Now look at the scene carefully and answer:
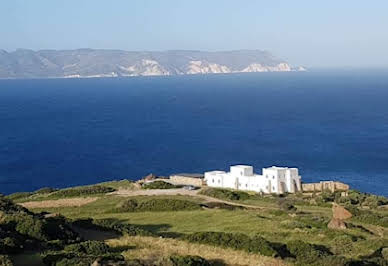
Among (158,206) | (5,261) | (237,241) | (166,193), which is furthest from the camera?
(166,193)

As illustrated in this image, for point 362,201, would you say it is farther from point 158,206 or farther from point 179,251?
point 179,251

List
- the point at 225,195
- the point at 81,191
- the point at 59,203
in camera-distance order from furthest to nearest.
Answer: the point at 81,191, the point at 225,195, the point at 59,203

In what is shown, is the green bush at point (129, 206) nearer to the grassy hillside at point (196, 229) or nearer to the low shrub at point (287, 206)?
the grassy hillside at point (196, 229)

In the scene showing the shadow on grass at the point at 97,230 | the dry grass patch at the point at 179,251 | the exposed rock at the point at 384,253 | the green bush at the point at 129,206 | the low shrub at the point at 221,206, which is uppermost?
the dry grass patch at the point at 179,251

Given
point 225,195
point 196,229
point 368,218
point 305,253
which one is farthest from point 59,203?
point 305,253

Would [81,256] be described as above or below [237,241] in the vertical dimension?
above

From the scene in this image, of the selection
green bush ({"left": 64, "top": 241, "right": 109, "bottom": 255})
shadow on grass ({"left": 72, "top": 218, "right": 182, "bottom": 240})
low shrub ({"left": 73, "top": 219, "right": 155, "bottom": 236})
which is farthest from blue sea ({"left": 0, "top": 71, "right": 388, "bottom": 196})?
green bush ({"left": 64, "top": 241, "right": 109, "bottom": 255})

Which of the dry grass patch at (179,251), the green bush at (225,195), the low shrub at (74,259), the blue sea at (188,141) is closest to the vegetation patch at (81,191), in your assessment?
the green bush at (225,195)
